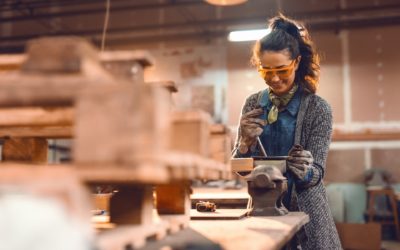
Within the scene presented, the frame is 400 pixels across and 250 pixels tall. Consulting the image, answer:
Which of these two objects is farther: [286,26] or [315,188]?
[286,26]

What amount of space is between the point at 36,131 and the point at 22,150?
21 centimetres

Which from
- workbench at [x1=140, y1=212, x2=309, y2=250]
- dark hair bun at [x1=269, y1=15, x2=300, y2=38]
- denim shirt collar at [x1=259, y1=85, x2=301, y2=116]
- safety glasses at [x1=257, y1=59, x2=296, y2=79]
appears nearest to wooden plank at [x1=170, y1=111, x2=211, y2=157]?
workbench at [x1=140, y1=212, x2=309, y2=250]

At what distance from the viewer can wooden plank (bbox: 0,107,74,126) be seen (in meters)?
1.48

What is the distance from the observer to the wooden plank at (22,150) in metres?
2.09

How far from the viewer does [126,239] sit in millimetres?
1390

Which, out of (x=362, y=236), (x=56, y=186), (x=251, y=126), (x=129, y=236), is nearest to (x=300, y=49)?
(x=251, y=126)

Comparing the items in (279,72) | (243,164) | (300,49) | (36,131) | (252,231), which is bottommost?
(252,231)

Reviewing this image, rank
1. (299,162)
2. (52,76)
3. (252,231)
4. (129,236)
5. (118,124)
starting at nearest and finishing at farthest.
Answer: (118,124) < (52,76) < (129,236) < (252,231) < (299,162)

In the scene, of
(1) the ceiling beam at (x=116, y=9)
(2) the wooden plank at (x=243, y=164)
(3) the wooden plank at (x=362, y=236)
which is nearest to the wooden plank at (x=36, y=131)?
(2) the wooden plank at (x=243, y=164)

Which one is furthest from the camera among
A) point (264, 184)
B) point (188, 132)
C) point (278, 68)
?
point (278, 68)

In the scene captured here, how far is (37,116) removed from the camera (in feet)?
5.22

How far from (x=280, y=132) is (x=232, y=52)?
8924 millimetres

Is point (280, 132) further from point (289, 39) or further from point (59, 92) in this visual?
point (59, 92)

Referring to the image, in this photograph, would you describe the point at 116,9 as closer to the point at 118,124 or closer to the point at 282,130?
the point at 282,130
